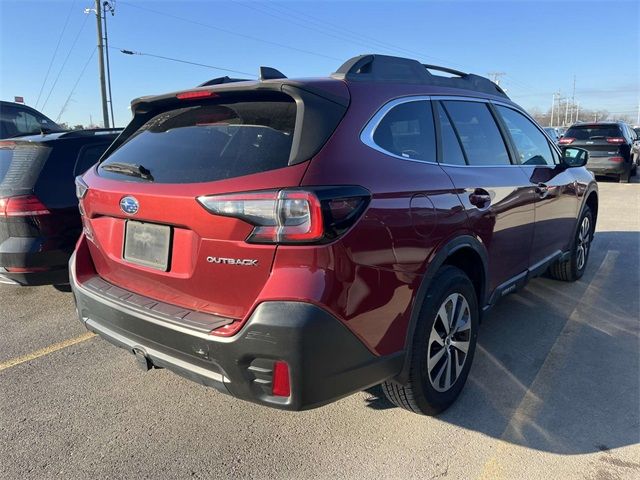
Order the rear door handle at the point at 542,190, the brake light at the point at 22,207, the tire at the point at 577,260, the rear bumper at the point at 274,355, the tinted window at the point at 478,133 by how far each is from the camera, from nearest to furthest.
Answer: the rear bumper at the point at 274,355, the tinted window at the point at 478,133, the rear door handle at the point at 542,190, the brake light at the point at 22,207, the tire at the point at 577,260

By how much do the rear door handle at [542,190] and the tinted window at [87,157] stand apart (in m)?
3.80

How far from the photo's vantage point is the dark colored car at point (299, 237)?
1994mm

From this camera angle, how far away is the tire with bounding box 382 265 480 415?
2.54 meters

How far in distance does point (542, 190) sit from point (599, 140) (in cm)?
1248

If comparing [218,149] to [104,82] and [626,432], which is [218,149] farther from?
[104,82]

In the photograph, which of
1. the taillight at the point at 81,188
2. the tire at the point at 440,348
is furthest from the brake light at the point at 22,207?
the tire at the point at 440,348

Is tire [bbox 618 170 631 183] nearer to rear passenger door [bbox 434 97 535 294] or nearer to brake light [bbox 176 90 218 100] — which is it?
rear passenger door [bbox 434 97 535 294]

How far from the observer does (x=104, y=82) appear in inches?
1078

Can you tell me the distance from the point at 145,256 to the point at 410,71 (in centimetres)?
184

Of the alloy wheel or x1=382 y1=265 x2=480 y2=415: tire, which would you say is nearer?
x1=382 y1=265 x2=480 y2=415: tire

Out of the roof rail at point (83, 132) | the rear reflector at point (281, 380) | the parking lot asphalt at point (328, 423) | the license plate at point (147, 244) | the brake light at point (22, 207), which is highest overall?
the roof rail at point (83, 132)

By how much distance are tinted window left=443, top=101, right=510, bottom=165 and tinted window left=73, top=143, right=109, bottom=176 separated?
3.20 meters

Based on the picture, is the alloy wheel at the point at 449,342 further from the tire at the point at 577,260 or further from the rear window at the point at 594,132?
the rear window at the point at 594,132

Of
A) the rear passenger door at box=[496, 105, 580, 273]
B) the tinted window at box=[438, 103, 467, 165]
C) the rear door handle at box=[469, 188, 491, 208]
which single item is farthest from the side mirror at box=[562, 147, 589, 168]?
the tinted window at box=[438, 103, 467, 165]
